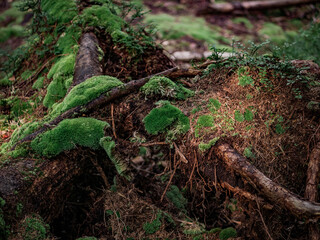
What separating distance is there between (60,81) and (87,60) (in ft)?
1.97

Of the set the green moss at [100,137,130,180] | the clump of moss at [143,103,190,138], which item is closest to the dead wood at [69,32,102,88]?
the green moss at [100,137,130,180]

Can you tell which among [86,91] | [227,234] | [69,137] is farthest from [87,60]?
[227,234]

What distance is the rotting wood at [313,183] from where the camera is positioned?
228cm

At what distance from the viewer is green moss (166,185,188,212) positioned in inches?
131

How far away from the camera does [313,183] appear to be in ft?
7.91

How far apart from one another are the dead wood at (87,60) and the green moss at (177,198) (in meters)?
2.21

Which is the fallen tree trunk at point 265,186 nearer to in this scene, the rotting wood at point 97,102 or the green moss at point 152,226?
the green moss at point 152,226

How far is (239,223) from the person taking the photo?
330 cm

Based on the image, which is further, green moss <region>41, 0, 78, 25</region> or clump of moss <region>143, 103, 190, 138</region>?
green moss <region>41, 0, 78, 25</region>

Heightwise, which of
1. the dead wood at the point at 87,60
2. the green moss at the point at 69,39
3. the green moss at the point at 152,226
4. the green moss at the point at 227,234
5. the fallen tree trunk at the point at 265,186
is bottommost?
the green moss at the point at 227,234

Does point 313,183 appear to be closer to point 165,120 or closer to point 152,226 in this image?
point 165,120

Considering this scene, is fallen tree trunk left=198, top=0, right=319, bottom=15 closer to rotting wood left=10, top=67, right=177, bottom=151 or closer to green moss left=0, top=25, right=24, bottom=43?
green moss left=0, top=25, right=24, bottom=43

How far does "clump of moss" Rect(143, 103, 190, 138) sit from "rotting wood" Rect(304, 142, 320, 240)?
1397 millimetres

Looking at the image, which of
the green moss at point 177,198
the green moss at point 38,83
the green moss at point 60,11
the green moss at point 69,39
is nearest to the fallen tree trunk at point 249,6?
the green moss at point 60,11
